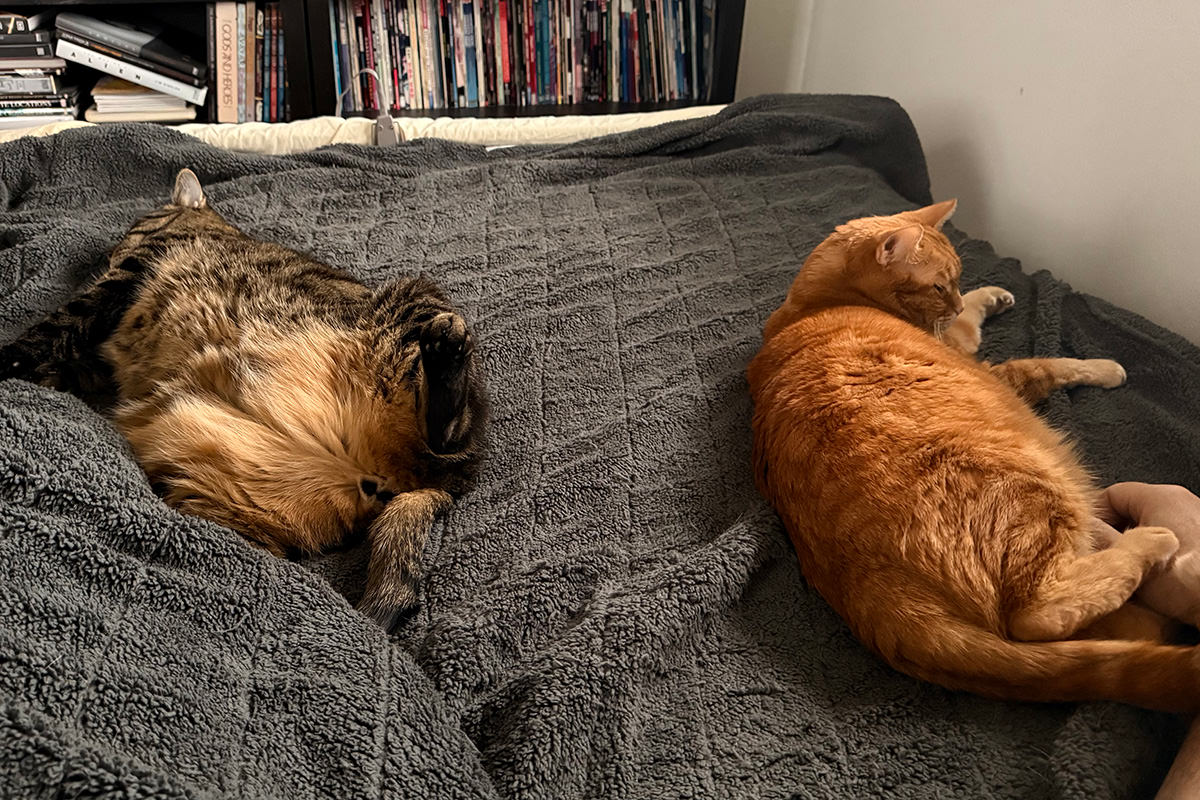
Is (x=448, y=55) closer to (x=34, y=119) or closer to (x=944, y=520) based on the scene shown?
(x=34, y=119)

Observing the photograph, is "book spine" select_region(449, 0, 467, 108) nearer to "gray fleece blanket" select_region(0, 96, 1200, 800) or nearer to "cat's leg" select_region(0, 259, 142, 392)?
"gray fleece blanket" select_region(0, 96, 1200, 800)

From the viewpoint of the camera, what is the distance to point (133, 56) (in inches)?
94.7

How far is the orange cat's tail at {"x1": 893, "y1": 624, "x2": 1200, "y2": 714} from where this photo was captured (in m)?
0.83

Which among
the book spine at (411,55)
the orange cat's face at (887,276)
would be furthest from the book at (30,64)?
the orange cat's face at (887,276)

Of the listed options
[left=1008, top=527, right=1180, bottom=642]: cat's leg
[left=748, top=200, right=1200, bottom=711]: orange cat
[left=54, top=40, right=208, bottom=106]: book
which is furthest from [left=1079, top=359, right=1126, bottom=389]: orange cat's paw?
[left=54, top=40, right=208, bottom=106]: book

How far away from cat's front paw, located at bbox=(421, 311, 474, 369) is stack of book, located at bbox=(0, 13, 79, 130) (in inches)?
71.1

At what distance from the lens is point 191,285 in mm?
1409

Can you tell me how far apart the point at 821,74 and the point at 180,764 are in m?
2.56

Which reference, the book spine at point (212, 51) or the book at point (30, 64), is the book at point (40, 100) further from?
the book spine at point (212, 51)

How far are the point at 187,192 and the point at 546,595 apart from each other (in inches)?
42.4

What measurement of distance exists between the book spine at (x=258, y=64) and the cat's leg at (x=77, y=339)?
50.5 inches

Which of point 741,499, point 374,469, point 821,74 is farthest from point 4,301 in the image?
point 821,74

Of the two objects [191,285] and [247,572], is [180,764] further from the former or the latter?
[191,285]

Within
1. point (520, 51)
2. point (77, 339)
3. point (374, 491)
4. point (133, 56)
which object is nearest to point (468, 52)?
point (520, 51)
